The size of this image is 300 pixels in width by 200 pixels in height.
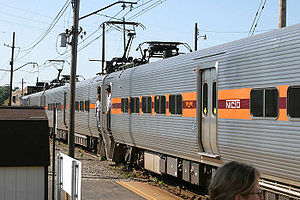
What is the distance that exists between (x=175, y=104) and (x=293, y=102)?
17.2 ft

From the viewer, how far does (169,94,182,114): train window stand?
12770 mm

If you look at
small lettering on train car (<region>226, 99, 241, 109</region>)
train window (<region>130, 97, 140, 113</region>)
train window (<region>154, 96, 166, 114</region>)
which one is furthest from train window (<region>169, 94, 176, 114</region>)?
small lettering on train car (<region>226, 99, 241, 109</region>)

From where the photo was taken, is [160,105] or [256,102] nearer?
[256,102]

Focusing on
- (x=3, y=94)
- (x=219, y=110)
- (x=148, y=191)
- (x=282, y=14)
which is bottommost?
(x=148, y=191)

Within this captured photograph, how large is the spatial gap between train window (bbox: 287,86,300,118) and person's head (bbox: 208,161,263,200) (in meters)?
5.22

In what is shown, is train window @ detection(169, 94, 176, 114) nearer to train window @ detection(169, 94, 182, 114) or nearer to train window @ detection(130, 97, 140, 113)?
train window @ detection(169, 94, 182, 114)

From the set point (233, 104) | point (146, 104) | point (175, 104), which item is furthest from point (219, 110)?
point (146, 104)

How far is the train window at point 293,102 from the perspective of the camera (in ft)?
26.2

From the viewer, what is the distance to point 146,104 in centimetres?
1549

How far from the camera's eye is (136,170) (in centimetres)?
1831

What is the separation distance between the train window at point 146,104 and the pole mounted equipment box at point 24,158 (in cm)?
588

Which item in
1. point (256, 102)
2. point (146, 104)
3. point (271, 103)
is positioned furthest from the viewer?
point (146, 104)

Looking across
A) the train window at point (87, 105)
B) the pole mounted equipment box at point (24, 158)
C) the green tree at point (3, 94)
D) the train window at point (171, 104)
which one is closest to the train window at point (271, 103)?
the pole mounted equipment box at point (24, 158)

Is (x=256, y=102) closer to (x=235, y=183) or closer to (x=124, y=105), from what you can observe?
(x=235, y=183)
